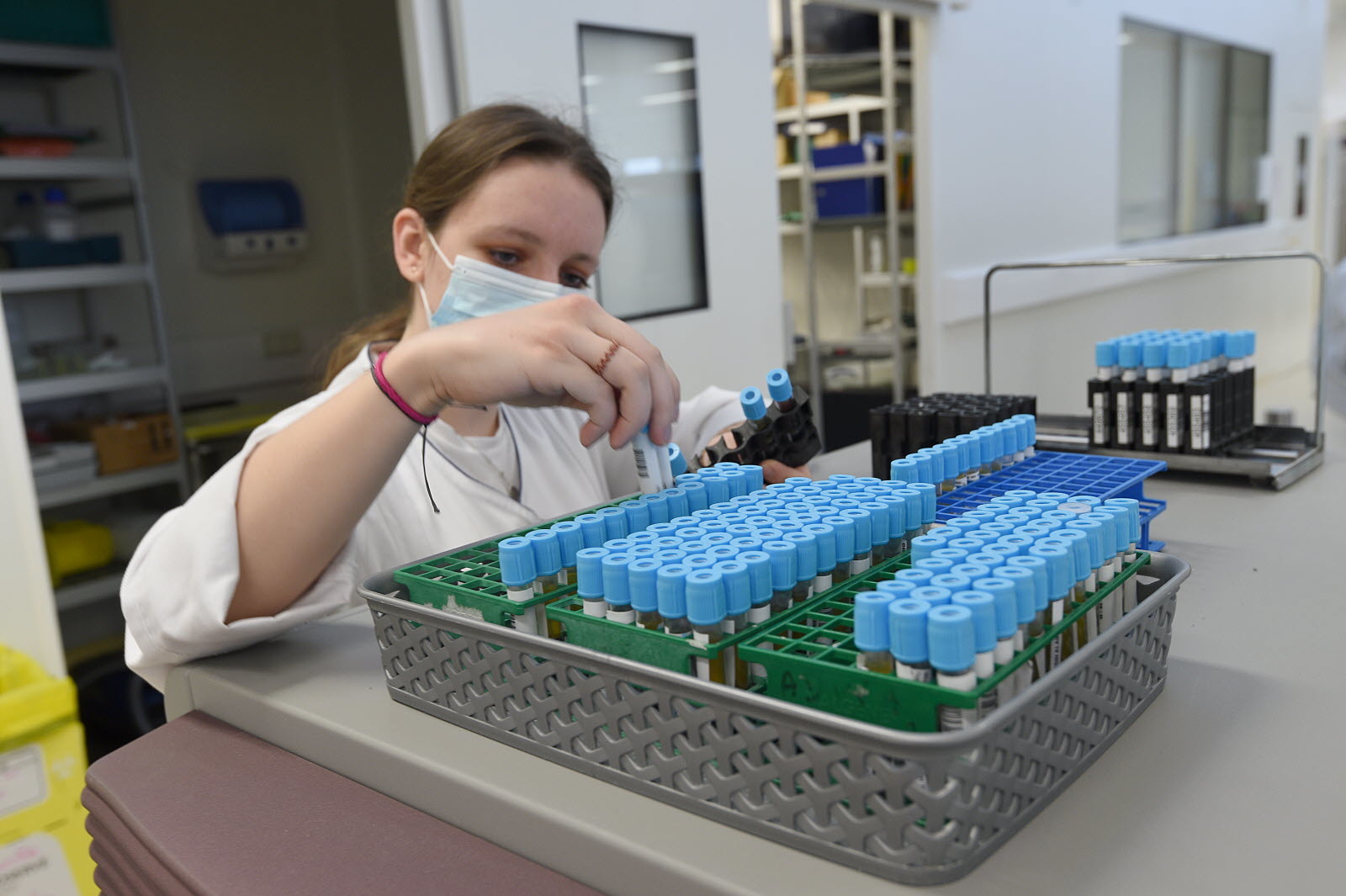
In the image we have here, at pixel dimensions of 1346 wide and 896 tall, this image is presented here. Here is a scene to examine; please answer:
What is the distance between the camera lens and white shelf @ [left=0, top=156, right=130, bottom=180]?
108 inches

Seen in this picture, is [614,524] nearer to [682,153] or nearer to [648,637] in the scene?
[648,637]

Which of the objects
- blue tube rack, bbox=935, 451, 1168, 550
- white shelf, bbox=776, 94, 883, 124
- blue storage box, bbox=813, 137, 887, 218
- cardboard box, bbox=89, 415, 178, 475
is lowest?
cardboard box, bbox=89, 415, 178, 475

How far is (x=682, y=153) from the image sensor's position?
2.88 metres

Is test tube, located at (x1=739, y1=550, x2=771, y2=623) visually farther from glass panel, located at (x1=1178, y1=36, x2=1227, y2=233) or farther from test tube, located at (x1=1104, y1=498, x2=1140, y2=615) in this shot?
glass panel, located at (x1=1178, y1=36, x2=1227, y2=233)

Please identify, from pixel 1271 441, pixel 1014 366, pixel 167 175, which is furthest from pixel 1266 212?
pixel 167 175

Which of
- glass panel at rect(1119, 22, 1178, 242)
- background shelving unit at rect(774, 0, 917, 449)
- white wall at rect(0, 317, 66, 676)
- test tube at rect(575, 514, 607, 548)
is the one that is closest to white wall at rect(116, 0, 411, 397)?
background shelving unit at rect(774, 0, 917, 449)

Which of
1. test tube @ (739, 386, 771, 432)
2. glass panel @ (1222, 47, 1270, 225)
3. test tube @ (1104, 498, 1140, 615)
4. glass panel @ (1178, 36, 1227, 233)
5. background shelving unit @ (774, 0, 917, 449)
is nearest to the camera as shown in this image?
test tube @ (1104, 498, 1140, 615)

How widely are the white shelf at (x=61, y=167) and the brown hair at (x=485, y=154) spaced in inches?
78.3

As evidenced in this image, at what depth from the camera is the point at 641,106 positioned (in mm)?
2744

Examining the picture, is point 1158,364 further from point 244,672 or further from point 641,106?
point 641,106

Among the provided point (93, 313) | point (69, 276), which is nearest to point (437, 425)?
point (69, 276)

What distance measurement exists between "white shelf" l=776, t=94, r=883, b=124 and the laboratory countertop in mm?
3658

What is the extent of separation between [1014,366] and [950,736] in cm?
406

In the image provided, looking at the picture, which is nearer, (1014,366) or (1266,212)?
(1014,366)
